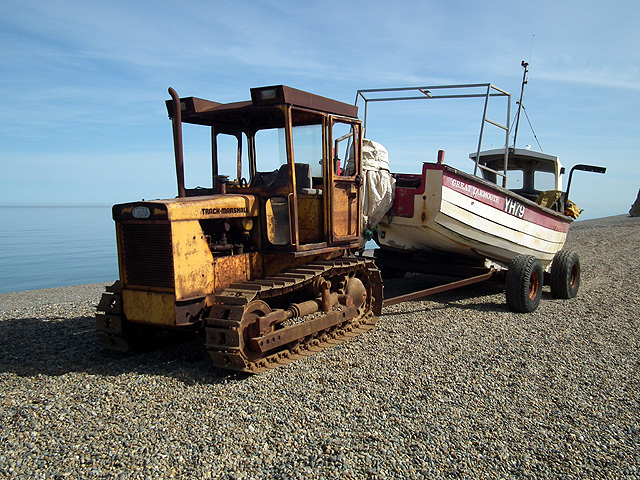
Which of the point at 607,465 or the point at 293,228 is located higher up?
the point at 293,228

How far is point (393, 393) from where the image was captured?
4.49 meters

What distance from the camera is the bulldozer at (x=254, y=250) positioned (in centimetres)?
490

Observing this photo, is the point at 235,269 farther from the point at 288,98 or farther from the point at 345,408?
the point at 345,408

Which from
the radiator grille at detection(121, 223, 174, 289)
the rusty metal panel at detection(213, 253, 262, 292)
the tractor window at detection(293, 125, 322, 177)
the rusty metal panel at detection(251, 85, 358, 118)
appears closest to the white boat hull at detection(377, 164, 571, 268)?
the tractor window at detection(293, 125, 322, 177)

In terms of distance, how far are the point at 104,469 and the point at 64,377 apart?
6.06ft

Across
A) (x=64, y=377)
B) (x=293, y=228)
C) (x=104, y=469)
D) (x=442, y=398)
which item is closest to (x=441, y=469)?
(x=442, y=398)

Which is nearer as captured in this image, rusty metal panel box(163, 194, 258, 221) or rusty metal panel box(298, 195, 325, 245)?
rusty metal panel box(163, 194, 258, 221)

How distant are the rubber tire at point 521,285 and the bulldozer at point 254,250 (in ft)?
6.84

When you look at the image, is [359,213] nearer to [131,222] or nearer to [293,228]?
[293,228]

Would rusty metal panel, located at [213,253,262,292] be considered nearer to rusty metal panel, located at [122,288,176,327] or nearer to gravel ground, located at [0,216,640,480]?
rusty metal panel, located at [122,288,176,327]

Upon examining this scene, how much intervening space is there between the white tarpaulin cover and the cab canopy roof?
957mm

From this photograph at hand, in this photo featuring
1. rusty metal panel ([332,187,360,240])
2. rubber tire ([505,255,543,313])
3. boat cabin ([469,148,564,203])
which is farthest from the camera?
boat cabin ([469,148,564,203])

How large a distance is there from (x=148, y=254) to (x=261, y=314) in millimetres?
1249

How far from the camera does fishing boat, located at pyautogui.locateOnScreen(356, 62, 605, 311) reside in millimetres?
7191
